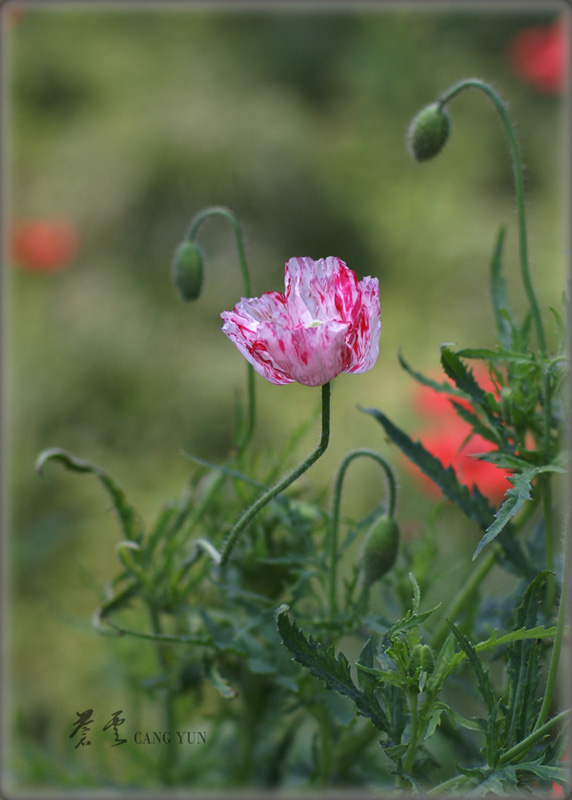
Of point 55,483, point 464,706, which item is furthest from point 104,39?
point 464,706

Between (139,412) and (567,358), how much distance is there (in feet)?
5.77

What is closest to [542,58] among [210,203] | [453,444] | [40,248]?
[210,203]

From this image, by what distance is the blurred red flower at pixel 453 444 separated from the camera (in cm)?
98

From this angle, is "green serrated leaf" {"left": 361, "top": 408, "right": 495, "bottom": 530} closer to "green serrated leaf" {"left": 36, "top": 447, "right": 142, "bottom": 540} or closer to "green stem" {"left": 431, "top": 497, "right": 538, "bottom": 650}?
"green stem" {"left": 431, "top": 497, "right": 538, "bottom": 650}

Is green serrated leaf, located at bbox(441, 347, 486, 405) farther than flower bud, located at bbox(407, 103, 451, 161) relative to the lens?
No

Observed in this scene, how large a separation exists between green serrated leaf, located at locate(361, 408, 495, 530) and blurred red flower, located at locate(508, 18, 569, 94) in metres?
2.11

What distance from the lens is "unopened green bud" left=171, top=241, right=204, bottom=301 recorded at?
579mm

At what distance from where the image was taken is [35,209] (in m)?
2.76

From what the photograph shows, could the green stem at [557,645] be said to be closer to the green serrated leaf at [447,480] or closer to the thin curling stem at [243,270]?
the green serrated leaf at [447,480]

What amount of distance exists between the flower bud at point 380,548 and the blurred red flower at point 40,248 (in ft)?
5.11

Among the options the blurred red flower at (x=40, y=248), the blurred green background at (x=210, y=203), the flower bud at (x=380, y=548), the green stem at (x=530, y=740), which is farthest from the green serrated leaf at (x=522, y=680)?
the blurred red flower at (x=40, y=248)

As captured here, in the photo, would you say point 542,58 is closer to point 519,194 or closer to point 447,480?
point 519,194

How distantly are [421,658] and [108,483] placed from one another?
22 cm

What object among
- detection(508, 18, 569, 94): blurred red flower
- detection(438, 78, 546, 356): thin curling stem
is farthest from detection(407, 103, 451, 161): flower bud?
detection(508, 18, 569, 94): blurred red flower
